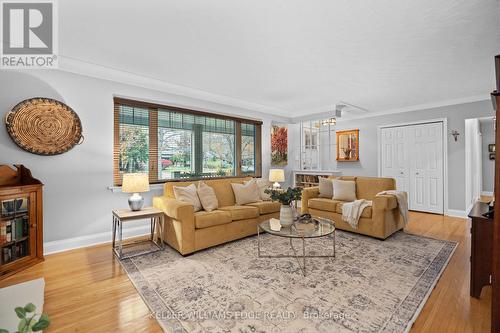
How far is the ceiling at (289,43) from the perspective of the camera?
2121 mm

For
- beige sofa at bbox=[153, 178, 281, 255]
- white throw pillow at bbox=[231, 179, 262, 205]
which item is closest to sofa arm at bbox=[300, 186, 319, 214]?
beige sofa at bbox=[153, 178, 281, 255]

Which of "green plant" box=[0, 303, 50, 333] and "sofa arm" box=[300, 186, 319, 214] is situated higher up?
"green plant" box=[0, 303, 50, 333]

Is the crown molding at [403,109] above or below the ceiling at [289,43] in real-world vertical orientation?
below

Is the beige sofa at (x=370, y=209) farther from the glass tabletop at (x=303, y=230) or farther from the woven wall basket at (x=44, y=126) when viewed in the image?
the woven wall basket at (x=44, y=126)

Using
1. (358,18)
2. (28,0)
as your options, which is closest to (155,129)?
(28,0)

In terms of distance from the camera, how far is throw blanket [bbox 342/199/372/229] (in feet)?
11.8

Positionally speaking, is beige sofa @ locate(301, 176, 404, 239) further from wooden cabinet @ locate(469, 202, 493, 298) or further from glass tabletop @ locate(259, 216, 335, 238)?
wooden cabinet @ locate(469, 202, 493, 298)

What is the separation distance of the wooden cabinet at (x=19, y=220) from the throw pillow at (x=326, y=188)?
4284 mm

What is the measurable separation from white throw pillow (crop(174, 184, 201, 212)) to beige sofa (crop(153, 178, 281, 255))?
13 centimetres

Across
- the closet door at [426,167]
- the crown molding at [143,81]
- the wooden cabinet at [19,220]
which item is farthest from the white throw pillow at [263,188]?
the closet door at [426,167]

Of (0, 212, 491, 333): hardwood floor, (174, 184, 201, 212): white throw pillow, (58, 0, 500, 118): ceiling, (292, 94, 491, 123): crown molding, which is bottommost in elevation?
(0, 212, 491, 333): hardwood floor

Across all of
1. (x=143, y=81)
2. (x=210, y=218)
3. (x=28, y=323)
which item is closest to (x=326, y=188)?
(x=210, y=218)

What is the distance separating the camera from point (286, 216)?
117 inches

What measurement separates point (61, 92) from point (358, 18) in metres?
3.65
